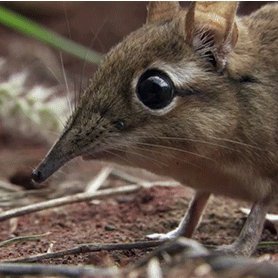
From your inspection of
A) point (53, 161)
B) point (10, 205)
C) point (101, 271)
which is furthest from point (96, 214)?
point (101, 271)

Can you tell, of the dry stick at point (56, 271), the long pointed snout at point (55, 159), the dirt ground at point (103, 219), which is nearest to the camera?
the dry stick at point (56, 271)

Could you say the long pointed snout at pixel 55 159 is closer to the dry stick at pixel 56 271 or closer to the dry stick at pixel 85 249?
the dry stick at pixel 85 249

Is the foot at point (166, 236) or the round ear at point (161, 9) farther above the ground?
the round ear at point (161, 9)

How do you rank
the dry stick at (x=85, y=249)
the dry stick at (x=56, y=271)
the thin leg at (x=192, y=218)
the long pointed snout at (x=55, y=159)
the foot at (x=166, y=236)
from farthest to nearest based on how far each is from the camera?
the thin leg at (x=192, y=218) → the foot at (x=166, y=236) → the long pointed snout at (x=55, y=159) → the dry stick at (x=85, y=249) → the dry stick at (x=56, y=271)

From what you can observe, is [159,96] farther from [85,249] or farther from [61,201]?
[61,201]

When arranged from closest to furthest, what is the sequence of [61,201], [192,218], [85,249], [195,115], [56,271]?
[56,271] → [85,249] → [195,115] → [192,218] → [61,201]

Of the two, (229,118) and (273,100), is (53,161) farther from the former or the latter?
(273,100)

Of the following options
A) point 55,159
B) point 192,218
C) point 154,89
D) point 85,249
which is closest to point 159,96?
point 154,89

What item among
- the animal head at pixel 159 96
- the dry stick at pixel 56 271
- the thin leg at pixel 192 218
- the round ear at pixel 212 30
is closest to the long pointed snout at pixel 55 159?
the animal head at pixel 159 96
